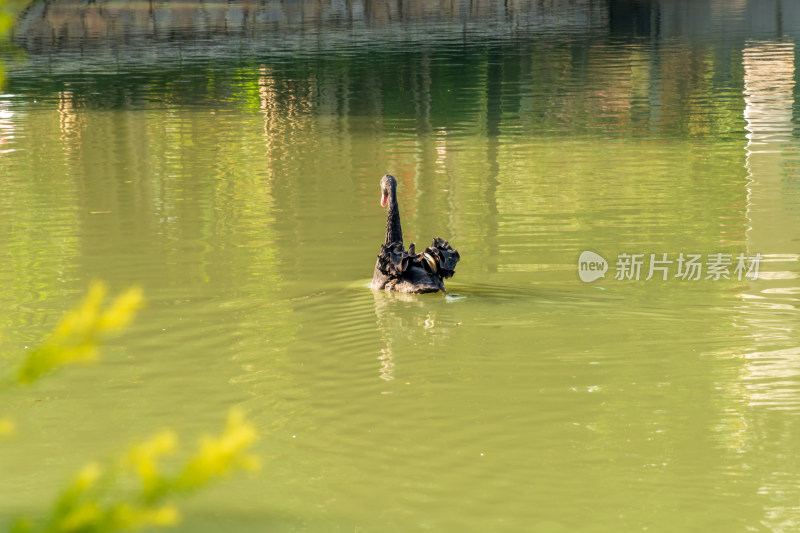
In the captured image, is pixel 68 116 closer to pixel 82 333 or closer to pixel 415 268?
pixel 415 268

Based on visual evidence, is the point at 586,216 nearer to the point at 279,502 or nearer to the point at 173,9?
the point at 279,502

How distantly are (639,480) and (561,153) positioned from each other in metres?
12.4

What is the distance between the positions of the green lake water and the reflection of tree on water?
0.03 meters

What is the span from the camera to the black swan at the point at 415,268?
33.8 feet

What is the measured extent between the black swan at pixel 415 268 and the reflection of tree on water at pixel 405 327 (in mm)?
103

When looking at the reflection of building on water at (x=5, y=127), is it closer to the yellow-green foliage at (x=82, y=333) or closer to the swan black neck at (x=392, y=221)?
the swan black neck at (x=392, y=221)

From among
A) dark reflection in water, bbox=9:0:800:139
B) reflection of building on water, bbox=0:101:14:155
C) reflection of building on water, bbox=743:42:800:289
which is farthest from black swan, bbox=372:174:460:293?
reflection of building on water, bbox=0:101:14:155

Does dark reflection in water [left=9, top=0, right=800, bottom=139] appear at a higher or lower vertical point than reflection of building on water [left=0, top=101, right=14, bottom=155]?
higher

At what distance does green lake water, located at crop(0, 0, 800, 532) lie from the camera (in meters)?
6.62

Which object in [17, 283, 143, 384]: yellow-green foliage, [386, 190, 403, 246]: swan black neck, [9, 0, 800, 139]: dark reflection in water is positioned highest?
[9, 0, 800, 139]: dark reflection in water

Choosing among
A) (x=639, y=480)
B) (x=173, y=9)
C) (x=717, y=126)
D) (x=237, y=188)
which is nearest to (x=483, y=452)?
(x=639, y=480)

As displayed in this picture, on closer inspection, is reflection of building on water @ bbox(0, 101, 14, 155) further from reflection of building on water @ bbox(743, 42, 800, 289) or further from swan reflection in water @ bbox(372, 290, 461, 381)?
reflection of building on water @ bbox(743, 42, 800, 289)

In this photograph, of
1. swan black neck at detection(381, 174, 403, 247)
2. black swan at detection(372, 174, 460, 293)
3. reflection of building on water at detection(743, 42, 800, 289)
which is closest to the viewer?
black swan at detection(372, 174, 460, 293)

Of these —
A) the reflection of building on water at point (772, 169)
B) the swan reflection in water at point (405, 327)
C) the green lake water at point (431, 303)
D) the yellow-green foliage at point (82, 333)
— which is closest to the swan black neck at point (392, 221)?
the green lake water at point (431, 303)
